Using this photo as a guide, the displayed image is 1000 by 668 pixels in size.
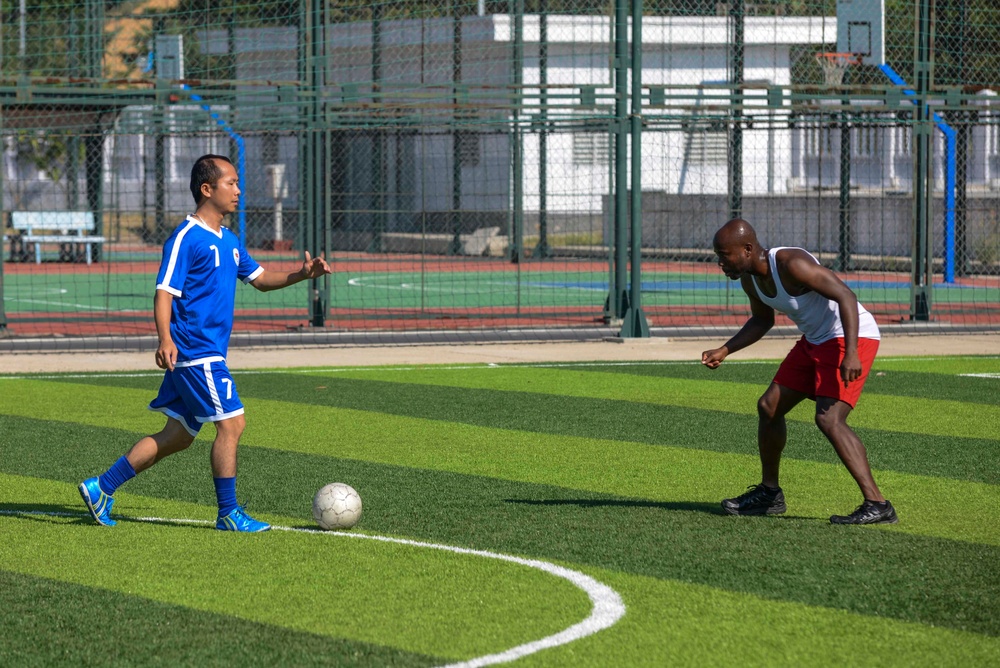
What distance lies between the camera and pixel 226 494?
6.94m

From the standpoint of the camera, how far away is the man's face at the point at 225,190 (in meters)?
7.02

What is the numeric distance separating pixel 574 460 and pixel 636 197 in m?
8.14

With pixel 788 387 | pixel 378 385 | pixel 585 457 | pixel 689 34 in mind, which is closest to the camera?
pixel 788 387

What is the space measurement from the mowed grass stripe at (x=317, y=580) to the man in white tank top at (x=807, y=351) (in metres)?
1.70

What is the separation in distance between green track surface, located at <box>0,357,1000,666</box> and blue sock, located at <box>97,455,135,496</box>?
21 cm

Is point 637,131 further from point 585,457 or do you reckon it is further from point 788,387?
point 788,387

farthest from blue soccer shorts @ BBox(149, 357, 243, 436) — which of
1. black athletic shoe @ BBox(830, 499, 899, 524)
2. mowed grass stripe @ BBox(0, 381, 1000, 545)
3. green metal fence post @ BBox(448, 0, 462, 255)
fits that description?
green metal fence post @ BBox(448, 0, 462, 255)

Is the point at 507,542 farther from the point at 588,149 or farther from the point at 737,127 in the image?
the point at 588,149

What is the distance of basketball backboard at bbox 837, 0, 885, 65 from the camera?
1962 cm

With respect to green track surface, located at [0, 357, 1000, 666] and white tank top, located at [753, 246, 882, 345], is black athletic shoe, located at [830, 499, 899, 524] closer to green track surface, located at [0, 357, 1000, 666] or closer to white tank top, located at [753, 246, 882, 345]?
green track surface, located at [0, 357, 1000, 666]

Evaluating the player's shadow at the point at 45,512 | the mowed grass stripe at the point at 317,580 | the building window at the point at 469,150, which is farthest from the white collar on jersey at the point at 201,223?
the building window at the point at 469,150

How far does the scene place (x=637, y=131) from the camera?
1678 centimetres

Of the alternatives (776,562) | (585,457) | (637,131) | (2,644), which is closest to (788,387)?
(776,562)

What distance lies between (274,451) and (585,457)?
193 centimetres
